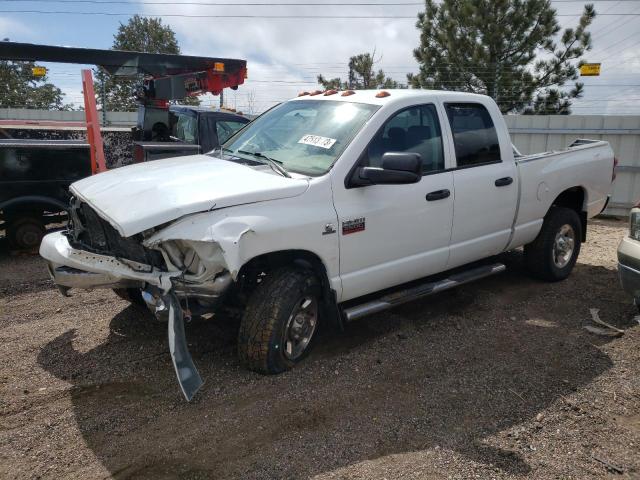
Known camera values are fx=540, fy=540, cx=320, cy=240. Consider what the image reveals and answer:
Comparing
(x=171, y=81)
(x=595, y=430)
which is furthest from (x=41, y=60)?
(x=595, y=430)

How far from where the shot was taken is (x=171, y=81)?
868 centimetres

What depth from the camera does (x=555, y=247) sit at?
237 inches

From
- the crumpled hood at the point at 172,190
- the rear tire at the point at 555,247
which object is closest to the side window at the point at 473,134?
the rear tire at the point at 555,247

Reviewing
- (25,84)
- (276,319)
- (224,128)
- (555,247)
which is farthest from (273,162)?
(25,84)

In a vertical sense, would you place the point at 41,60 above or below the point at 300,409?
above

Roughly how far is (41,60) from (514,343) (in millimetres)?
7114

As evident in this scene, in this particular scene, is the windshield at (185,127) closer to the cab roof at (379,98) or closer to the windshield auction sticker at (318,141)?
the cab roof at (379,98)

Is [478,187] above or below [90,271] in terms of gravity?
above

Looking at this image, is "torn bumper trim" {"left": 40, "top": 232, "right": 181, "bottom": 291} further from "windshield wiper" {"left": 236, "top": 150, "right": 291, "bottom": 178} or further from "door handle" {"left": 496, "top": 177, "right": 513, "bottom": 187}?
"door handle" {"left": 496, "top": 177, "right": 513, "bottom": 187}

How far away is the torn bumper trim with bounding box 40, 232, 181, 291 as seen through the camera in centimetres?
342

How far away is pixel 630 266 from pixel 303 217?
109 inches

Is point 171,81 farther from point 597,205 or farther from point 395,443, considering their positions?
point 395,443

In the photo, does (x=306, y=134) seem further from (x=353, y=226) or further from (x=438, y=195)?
(x=438, y=195)

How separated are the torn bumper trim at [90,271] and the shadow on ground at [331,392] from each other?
0.73 metres
